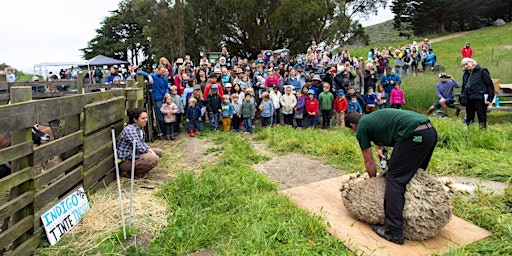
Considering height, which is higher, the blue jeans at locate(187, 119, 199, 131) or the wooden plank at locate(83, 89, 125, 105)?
the wooden plank at locate(83, 89, 125, 105)

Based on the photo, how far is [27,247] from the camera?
3346 mm

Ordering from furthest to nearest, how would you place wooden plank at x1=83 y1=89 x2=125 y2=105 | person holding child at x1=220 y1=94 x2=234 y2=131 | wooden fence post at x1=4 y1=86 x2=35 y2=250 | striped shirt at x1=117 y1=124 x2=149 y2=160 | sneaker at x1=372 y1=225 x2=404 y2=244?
person holding child at x1=220 y1=94 x2=234 y2=131 < striped shirt at x1=117 y1=124 x2=149 y2=160 < wooden plank at x1=83 y1=89 x2=125 y2=105 < sneaker at x1=372 y1=225 x2=404 y2=244 < wooden fence post at x1=4 y1=86 x2=35 y2=250

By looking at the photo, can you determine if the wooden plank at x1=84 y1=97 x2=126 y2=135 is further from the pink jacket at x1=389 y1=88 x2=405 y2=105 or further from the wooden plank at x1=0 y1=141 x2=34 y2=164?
the pink jacket at x1=389 y1=88 x2=405 y2=105

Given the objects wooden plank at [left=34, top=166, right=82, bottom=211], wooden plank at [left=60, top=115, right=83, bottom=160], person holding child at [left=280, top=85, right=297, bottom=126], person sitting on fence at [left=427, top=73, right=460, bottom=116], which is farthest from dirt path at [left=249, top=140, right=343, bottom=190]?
person sitting on fence at [left=427, top=73, right=460, bottom=116]

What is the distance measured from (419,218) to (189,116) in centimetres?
719

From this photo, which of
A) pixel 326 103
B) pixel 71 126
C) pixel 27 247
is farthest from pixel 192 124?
pixel 27 247

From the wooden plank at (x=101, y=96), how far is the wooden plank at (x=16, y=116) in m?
1.30

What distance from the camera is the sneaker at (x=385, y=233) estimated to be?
3.64 m

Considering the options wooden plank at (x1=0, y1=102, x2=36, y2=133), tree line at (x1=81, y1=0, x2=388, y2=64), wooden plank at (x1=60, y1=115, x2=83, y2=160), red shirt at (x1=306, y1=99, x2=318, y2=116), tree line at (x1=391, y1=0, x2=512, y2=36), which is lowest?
red shirt at (x1=306, y1=99, x2=318, y2=116)

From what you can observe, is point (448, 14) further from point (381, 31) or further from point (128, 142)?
point (128, 142)

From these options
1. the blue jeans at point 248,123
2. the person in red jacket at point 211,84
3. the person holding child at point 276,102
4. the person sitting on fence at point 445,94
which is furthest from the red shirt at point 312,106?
the person sitting on fence at point 445,94

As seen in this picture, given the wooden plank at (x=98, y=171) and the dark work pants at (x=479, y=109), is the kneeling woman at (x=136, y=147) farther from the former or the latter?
the dark work pants at (x=479, y=109)

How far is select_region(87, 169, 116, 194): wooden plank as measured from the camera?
15.9 feet

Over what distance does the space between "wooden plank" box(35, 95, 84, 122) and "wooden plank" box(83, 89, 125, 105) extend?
0.19 meters
